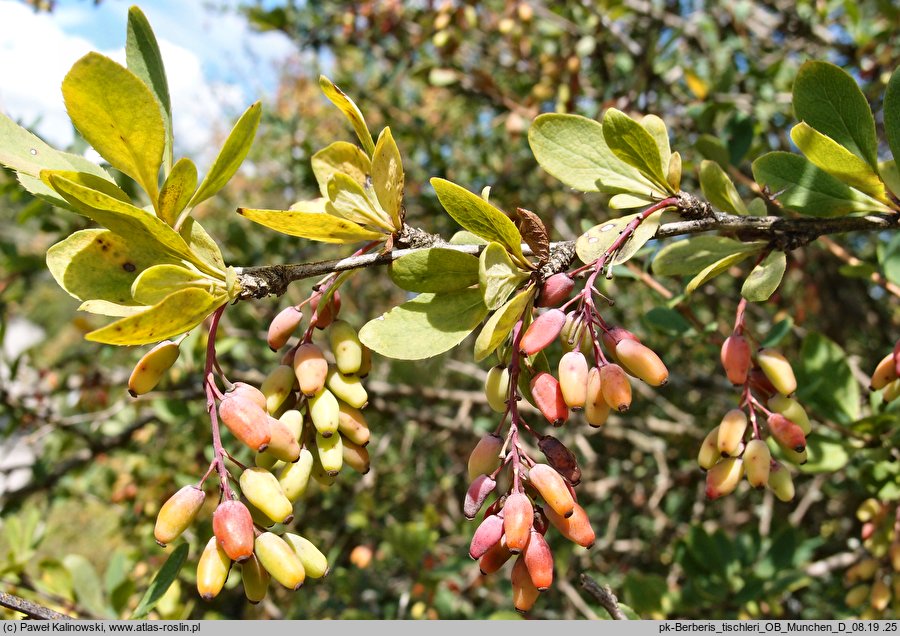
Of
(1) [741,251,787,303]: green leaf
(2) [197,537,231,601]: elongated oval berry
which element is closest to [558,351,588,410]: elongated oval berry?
(1) [741,251,787,303]: green leaf

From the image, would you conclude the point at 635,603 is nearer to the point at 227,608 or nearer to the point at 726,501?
the point at 726,501

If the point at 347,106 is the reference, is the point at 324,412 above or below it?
below

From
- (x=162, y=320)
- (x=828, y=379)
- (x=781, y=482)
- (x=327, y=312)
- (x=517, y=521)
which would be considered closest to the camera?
(x=162, y=320)

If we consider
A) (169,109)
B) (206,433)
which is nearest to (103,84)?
(169,109)

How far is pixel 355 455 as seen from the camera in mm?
808

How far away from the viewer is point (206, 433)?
2.35 meters

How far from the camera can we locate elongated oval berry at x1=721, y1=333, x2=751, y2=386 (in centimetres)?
87

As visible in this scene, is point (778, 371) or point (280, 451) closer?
point (280, 451)

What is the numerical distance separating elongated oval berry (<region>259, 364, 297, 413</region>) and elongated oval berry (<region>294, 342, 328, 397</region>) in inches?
0.8

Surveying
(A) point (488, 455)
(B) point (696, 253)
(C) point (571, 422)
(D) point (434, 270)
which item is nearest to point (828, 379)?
(B) point (696, 253)

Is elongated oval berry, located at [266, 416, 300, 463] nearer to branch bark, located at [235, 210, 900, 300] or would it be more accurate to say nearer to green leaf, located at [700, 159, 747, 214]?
branch bark, located at [235, 210, 900, 300]

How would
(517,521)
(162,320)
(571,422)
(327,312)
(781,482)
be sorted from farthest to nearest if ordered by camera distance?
(571,422) → (781,482) → (327,312) → (517,521) → (162,320)

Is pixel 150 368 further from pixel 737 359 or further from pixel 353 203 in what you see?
pixel 737 359

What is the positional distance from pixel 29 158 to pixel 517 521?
64cm
